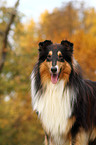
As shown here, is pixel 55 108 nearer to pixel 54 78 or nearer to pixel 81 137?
pixel 54 78

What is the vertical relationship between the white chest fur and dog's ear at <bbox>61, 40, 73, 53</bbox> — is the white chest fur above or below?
below

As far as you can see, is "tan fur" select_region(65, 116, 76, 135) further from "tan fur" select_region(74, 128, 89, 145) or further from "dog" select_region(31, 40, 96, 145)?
"tan fur" select_region(74, 128, 89, 145)

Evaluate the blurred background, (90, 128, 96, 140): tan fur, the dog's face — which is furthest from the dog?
the blurred background

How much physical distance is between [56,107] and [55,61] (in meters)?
0.91

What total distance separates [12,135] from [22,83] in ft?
17.7

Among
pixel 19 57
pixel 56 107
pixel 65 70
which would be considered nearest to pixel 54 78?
pixel 65 70

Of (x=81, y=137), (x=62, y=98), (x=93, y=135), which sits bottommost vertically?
(x=93, y=135)

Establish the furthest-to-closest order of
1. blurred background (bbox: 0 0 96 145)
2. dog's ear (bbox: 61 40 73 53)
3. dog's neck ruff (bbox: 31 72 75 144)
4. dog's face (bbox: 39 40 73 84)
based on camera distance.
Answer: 1. blurred background (bbox: 0 0 96 145)
2. dog's ear (bbox: 61 40 73 53)
3. dog's neck ruff (bbox: 31 72 75 144)
4. dog's face (bbox: 39 40 73 84)

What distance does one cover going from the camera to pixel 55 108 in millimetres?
4387

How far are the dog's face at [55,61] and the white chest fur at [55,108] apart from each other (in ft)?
0.52

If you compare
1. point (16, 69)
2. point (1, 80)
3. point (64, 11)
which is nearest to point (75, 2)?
point (64, 11)

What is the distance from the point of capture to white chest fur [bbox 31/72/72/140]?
4.32 m

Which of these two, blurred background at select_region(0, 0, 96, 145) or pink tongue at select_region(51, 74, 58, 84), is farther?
blurred background at select_region(0, 0, 96, 145)

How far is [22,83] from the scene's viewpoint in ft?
55.0
